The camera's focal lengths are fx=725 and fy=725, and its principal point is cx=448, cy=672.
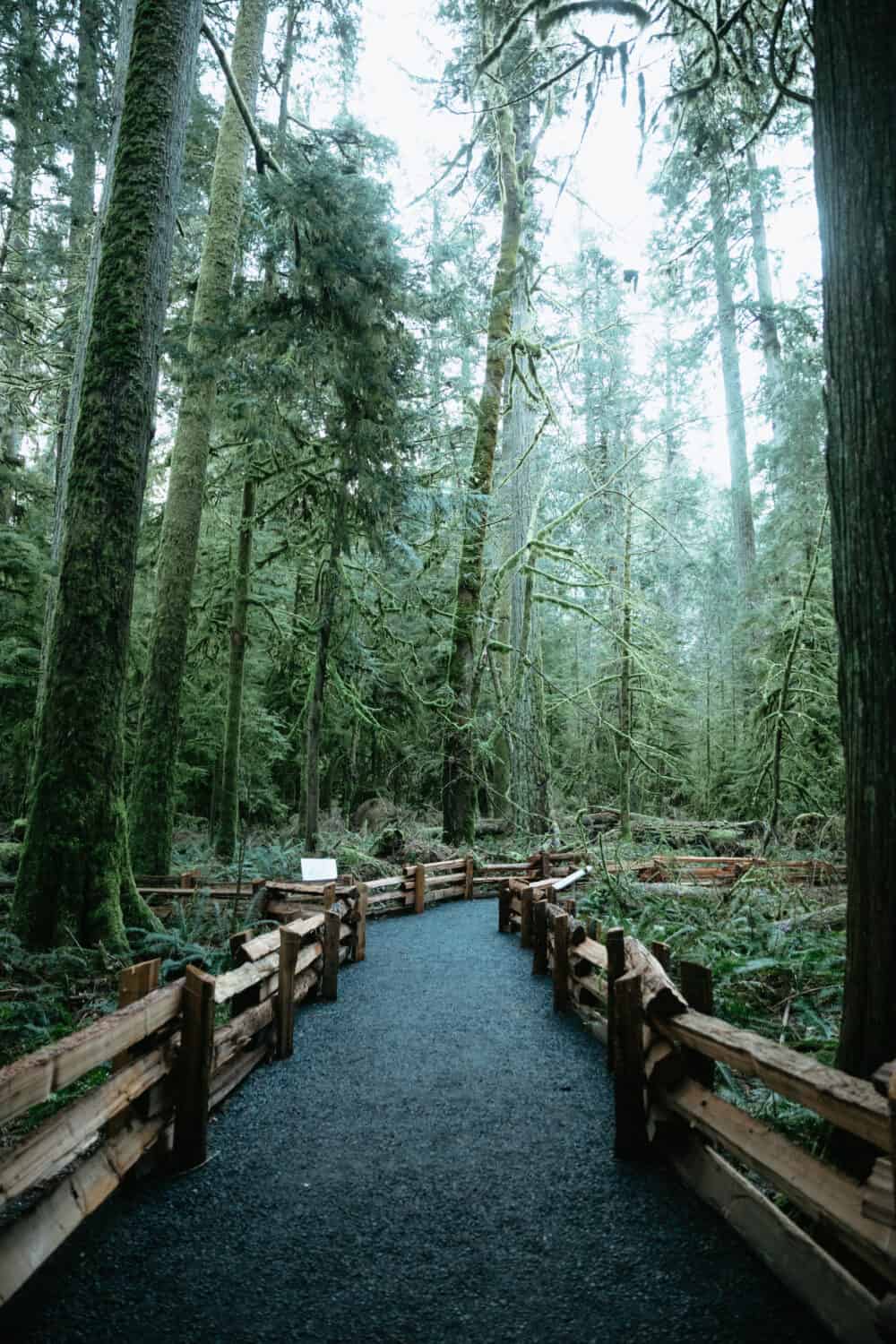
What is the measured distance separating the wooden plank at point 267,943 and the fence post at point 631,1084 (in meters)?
2.33

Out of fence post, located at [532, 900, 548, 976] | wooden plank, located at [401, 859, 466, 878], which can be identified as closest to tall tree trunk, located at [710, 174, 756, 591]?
wooden plank, located at [401, 859, 466, 878]

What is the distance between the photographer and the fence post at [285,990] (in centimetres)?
485

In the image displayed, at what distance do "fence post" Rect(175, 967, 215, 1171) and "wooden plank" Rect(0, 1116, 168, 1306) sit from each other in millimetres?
171

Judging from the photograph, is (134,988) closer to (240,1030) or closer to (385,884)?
(240,1030)

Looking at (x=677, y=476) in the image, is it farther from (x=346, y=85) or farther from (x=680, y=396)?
(x=346, y=85)

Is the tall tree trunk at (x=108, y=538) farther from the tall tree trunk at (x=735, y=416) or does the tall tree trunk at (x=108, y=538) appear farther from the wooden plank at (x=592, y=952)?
the tall tree trunk at (x=735, y=416)

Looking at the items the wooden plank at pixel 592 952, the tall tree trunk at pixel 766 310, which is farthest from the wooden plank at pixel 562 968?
the tall tree trunk at pixel 766 310

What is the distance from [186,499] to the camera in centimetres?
989

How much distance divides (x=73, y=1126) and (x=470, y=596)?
11207 mm

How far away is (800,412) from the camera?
13.9 metres

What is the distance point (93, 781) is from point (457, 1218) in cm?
418

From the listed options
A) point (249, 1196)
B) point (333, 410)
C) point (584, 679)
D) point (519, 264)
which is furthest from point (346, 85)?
point (249, 1196)

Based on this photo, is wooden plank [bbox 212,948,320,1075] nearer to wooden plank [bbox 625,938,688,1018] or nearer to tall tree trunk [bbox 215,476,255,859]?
wooden plank [bbox 625,938,688,1018]

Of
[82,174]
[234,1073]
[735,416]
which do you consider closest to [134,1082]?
[234,1073]
